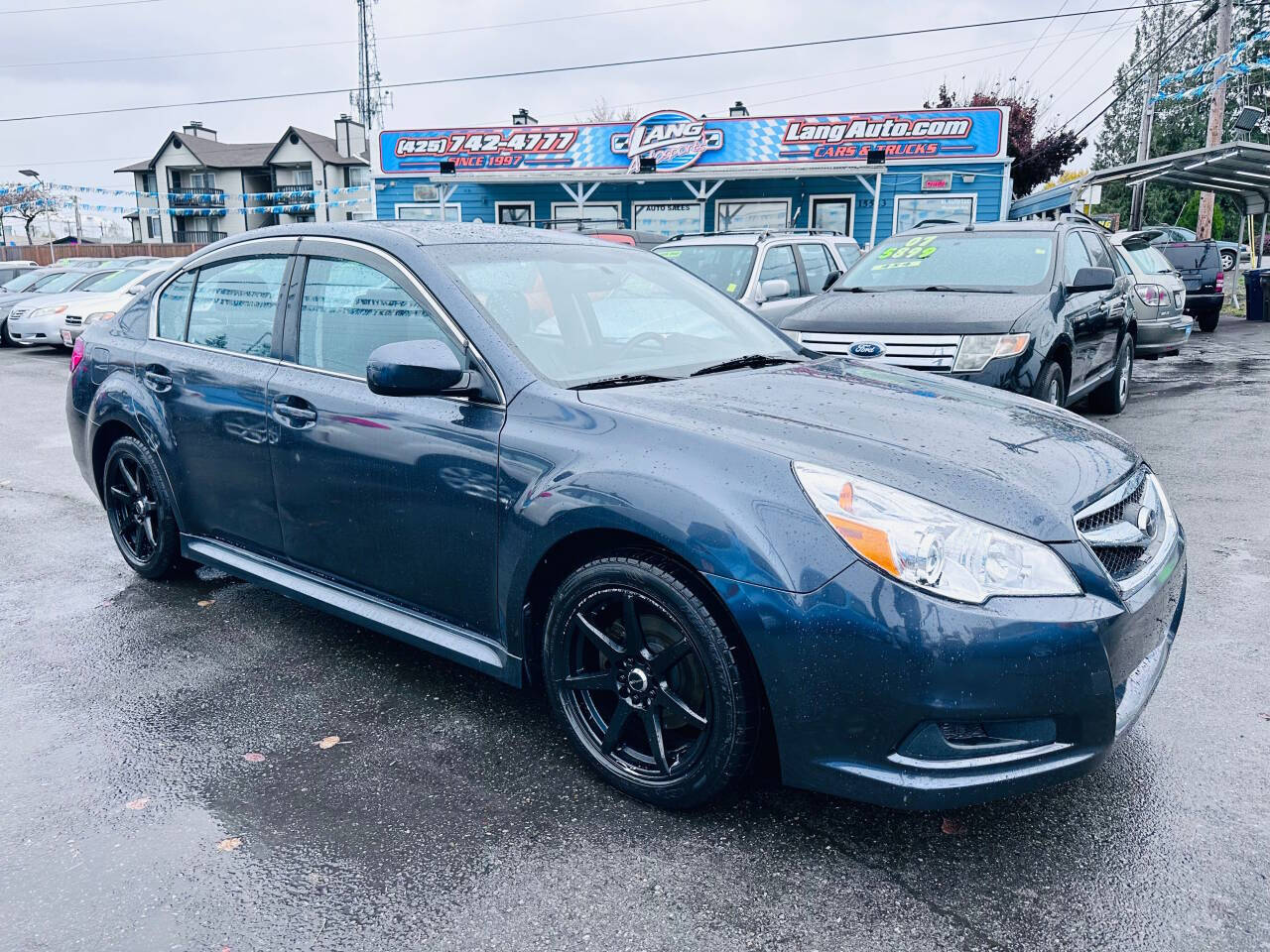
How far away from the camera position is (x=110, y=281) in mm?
17125

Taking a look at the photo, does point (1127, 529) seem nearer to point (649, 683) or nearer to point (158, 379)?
point (649, 683)

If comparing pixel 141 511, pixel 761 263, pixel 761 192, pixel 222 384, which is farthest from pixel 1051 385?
pixel 761 192

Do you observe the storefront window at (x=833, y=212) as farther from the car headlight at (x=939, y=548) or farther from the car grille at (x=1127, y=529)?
the car headlight at (x=939, y=548)

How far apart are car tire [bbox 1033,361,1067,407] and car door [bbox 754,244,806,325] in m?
2.65

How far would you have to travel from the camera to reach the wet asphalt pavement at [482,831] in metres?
2.42

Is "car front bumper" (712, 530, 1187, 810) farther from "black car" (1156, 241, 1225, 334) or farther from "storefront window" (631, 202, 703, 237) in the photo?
"storefront window" (631, 202, 703, 237)

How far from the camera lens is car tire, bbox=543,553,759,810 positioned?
2.63 meters

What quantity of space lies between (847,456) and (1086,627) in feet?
2.34

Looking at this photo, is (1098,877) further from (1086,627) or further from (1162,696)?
(1162,696)

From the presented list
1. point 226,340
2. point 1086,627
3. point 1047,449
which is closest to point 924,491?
point 1086,627

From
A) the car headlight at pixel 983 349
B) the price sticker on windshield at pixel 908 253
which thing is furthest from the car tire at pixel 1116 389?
the car headlight at pixel 983 349

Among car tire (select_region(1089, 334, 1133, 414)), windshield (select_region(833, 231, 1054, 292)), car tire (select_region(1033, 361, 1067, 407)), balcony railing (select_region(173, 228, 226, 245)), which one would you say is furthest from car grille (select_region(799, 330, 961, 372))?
balcony railing (select_region(173, 228, 226, 245))

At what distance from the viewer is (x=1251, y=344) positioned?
15906 mm

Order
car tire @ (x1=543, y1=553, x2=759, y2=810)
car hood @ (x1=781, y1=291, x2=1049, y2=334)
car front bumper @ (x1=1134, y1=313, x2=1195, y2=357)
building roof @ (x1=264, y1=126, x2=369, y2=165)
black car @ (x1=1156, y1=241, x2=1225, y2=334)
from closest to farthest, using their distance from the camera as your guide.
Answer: car tire @ (x1=543, y1=553, x2=759, y2=810) → car hood @ (x1=781, y1=291, x2=1049, y2=334) → car front bumper @ (x1=1134, y1=313, x2=1195, y2=357) → black car @ (x1=1156, y1=241, x2=1225, y2=334) → building roof @ (x1=264, y1=126, x2=369, y2=165)
